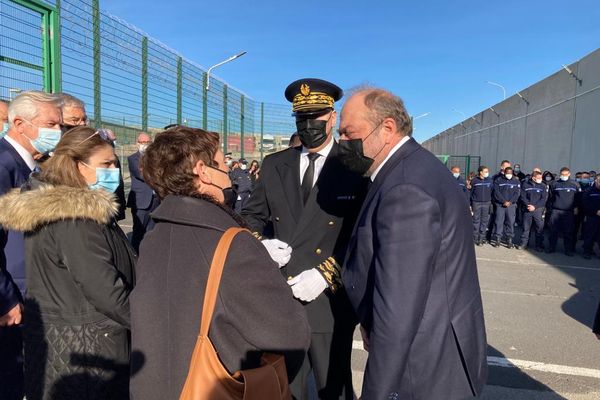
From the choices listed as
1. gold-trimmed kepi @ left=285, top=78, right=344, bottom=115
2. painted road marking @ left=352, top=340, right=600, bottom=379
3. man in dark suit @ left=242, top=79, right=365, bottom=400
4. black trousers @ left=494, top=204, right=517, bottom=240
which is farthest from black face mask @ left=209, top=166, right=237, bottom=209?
black trousers @ left=494, top=204, right=517, bottom=240

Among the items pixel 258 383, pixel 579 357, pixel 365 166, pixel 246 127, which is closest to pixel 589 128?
pixel 246 127

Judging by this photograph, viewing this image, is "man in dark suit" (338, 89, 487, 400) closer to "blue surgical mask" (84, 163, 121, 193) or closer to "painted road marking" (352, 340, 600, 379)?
"blue surgical mask" (84, 163, 121, 193)

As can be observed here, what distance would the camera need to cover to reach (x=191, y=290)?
4.87 ft

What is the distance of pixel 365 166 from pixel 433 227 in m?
0.71

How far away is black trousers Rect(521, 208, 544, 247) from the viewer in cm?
1093

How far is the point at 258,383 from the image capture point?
1459mm

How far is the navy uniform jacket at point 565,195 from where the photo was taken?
10.6 m

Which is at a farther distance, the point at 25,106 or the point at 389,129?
the point at 25,106

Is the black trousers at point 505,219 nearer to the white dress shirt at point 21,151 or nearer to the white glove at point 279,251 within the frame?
the white glove at point 279,251

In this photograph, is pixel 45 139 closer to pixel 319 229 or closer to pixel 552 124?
pixel 319 229

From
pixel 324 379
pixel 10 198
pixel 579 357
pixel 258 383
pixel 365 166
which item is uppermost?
pixel 365 166

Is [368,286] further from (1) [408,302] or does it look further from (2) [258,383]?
(2) [258,383]

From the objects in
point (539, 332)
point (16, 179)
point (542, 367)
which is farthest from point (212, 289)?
point (539, 332)

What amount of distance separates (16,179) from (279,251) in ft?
6.08
